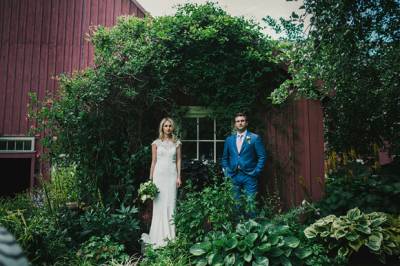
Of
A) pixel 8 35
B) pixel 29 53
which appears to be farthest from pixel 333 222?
pixel 8 35

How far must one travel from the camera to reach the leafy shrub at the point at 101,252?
4145 mm

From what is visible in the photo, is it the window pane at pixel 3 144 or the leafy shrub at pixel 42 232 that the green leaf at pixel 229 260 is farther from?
the window pane at pixel 3 144

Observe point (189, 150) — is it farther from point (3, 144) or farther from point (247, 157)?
point (3, 144)

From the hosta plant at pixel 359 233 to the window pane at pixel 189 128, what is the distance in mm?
2923

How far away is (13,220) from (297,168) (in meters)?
4.56

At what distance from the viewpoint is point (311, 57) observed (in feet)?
16.0

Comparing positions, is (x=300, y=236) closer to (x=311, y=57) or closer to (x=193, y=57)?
(x=311, y=57)

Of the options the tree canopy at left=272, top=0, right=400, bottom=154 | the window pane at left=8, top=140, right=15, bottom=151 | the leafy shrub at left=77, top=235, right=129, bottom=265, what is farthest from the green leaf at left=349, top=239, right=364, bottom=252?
the window pane at left=8, top=140, right=15, bottom=151

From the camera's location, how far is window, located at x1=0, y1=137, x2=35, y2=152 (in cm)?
844

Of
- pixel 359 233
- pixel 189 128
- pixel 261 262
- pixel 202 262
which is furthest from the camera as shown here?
pixel 189 128

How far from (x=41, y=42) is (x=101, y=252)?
268 inches

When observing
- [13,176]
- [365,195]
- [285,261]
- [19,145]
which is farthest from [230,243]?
[13,176]

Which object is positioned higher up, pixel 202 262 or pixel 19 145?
pixel 19 145

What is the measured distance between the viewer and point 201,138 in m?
6.57
